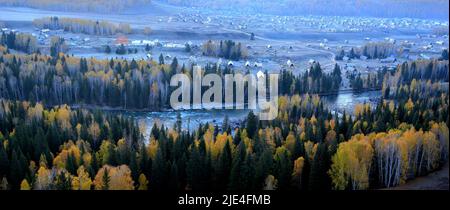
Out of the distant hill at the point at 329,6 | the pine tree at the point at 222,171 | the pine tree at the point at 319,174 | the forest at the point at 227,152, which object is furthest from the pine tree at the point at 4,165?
the distant hill at the point at 329,6

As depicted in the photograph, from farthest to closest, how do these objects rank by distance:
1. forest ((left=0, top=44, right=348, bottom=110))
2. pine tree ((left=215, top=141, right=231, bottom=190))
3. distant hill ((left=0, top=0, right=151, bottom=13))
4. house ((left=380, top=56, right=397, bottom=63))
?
distant hill ((left=0, top=0, right=151, bottom=13))
house ((left=380, top=56, right=397, bottom=63))
forest ((left=0, top=44, right=348, bottom=110))
pine tree ((left=215, top=141, right=231, bottom=190))

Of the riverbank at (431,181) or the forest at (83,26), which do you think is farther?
the forest at (83,26)

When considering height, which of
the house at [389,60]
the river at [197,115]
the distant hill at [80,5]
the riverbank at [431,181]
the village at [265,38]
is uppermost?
the distant hill at [80,5]

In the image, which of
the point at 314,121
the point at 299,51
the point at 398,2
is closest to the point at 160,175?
the point at 314,121

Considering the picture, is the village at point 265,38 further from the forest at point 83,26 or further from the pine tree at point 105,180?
the pine tree at point 105,180

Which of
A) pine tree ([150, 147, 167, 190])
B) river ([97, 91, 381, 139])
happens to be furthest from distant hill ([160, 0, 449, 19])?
pine tree ([150, 147, 167, 190])

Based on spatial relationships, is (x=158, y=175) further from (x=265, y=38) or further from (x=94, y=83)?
(x=265, y=38)

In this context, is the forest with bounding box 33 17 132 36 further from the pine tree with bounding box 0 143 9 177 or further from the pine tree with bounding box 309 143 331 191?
the pine tree with bounding box 309 143 331 191

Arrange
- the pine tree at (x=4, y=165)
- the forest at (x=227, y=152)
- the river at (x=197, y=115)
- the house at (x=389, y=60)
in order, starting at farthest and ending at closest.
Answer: the house at (x=389, y=60)
the river at (x=197, y=115)
the pine tree at (x=4, y=165)
the forest at (x=227, y=152)

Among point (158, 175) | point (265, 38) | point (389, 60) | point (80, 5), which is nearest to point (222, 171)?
point (158, 175)
